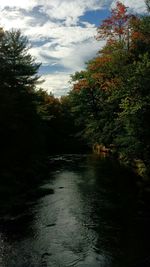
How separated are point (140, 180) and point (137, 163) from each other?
5372 millimetres

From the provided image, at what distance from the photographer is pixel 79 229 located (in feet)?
68.9

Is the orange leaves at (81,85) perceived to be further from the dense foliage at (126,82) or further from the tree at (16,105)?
the tree at (16,105)

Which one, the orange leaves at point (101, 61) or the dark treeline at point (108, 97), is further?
the orange leaves at point (101, 61)

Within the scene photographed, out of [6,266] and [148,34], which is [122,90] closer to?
[148,34]

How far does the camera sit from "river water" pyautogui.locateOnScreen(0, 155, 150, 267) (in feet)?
55.1

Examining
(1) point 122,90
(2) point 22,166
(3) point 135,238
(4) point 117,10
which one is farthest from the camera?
(4) point 117,10

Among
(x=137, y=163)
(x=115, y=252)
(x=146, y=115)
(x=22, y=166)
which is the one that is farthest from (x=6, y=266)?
(x=137, y=163)

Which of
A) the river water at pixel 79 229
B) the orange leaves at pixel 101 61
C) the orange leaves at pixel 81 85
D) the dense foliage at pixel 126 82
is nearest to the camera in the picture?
the river water at pixel 79 229

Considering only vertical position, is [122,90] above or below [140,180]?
above

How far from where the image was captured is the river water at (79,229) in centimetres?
1680

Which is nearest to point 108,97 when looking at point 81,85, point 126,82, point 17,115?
point 126,82

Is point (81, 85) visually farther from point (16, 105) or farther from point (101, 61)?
point (16, 105)

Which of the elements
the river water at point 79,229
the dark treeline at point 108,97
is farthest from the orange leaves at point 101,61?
the river water at point 79,229

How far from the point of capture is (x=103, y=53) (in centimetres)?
4722
